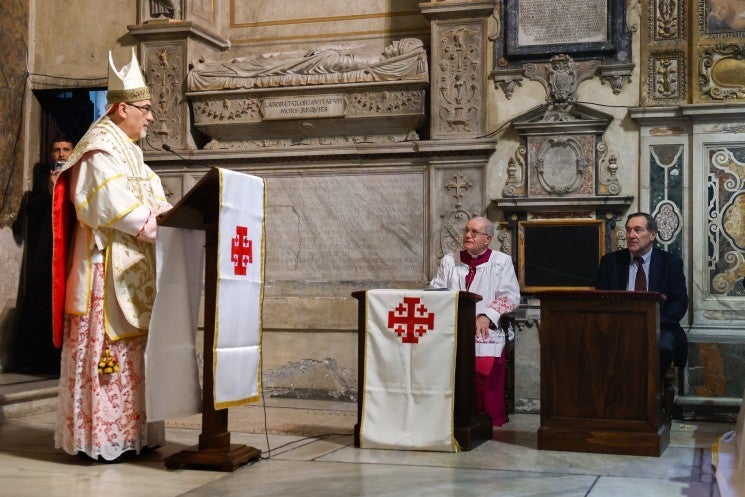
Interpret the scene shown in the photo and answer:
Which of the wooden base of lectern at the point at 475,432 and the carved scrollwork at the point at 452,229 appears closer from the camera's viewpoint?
the wooden base of lectern at the point at 475,432

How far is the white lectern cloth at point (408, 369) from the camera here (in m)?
5.29

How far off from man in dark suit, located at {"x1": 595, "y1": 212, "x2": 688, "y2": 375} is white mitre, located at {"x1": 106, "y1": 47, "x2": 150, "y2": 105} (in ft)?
9.94

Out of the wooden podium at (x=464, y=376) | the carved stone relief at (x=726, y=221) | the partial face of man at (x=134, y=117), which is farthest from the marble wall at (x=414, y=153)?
the partial face of man at (x=134, y=117)

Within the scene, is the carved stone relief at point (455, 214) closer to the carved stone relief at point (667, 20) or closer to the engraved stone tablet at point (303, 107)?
the engraved stone tablet at point (303, 107)

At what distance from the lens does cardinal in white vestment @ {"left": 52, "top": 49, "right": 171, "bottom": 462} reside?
4777mm

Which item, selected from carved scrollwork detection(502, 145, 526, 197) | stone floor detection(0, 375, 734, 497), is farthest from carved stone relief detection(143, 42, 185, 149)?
stone floor detection(0, 375, 734, 497)

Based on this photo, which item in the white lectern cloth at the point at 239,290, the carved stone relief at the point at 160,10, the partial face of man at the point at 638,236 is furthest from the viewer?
the carved stone relief at the point at 160,10

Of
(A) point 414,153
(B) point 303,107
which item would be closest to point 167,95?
(B) point 303,107

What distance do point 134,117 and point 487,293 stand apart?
259 centimetres

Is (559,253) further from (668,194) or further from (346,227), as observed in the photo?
(346,227)

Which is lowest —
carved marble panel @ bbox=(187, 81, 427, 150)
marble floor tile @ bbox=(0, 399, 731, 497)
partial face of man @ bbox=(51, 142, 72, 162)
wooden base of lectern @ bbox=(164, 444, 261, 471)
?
marble floor tile @ bbox=(0, 399, 731, 497)

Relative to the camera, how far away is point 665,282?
6.19m

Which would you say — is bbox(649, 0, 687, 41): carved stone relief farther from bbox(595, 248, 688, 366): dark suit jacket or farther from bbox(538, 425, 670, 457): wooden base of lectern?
bbox(538, 425, 670, 457): wooden base of lectern

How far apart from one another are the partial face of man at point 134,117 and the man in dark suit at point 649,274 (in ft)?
9.69
